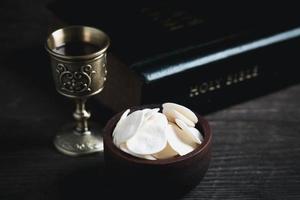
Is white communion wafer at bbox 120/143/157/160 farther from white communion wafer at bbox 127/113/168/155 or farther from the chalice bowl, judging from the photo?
the chalice bowl

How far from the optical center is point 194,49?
1081mm

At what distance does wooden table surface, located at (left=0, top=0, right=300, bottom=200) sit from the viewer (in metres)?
0.95

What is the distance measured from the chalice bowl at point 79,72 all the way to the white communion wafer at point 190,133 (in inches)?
5.6

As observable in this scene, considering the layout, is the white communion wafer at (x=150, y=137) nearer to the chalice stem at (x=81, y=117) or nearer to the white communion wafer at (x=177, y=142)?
the white communion wafer at (x=177, y=142)

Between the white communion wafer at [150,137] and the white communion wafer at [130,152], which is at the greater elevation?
the white communion wafer at [150,137]

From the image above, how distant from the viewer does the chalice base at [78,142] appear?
40.3 inches

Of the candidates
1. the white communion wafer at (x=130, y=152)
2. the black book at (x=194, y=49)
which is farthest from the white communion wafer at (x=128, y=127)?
the black book at (x=194, y=49)

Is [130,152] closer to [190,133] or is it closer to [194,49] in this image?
[190,133]

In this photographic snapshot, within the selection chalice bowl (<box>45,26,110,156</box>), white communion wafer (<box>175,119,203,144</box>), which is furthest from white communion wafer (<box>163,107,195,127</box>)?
chalice bowl (<box>45,26,110,156</box>)

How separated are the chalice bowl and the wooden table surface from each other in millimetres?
24

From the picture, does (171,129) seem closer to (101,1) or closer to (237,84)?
(237,84)

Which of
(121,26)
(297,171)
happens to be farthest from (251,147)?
(121,26)

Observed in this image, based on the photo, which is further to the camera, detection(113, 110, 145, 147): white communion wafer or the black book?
the black book

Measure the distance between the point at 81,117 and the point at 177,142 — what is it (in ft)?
0.66
